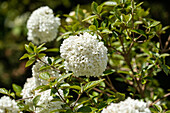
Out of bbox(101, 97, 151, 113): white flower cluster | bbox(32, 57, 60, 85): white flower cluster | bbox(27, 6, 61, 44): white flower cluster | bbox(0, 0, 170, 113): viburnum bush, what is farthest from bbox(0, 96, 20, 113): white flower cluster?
bbox(27, 6, 61, 44): white flower cluster

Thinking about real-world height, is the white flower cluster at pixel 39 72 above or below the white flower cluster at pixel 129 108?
above

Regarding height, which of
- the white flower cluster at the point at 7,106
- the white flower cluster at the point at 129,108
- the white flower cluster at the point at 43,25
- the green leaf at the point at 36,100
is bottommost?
the white flower cluster at the point at 129,108

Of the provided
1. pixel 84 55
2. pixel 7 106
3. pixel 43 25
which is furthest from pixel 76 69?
pixel 43 25

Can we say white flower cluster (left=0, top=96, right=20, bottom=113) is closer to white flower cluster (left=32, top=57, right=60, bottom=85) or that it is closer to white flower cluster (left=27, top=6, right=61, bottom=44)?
white flower cluster (left=32, top=57, right=60, bottom=85)

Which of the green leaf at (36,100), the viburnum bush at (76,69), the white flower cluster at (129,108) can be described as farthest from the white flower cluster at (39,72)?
the white flower cluster at (129,108)

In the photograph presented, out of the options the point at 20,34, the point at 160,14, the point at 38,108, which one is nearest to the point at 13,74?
the point at 20,34

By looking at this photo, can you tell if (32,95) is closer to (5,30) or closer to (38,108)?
(38,108)

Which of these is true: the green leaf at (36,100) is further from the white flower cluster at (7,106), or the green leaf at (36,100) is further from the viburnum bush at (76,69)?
the white flower cluster at (7,106)

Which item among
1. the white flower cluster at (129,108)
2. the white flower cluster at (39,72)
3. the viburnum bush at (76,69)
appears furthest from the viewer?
the white flower cluster at (39,72)
